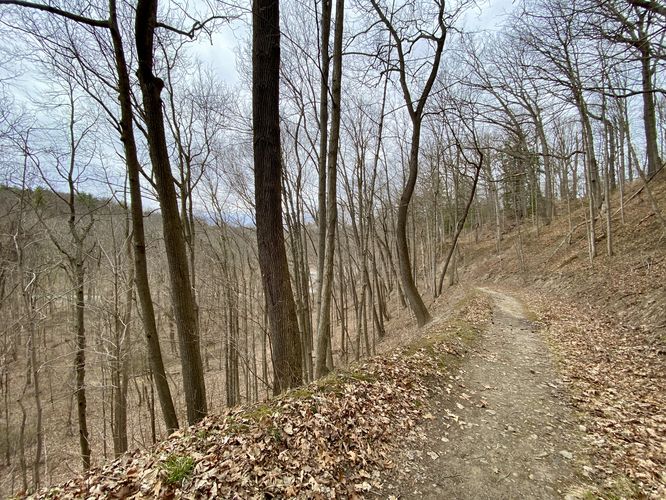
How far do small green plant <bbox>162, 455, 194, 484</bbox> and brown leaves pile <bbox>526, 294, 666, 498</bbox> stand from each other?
385 centimetres

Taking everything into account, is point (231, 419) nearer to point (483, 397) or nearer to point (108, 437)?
point (483, 397)

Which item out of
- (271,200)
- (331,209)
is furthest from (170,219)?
(331,209)

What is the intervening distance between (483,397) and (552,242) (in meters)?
18.2

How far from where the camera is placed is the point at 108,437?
47.7 feet

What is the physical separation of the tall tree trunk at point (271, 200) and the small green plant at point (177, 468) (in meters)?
1.87

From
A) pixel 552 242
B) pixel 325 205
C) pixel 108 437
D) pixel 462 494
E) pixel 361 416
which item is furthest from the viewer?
pixel 552 242

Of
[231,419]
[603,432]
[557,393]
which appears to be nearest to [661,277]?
[557,393]

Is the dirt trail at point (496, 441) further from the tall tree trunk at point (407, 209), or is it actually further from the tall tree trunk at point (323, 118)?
the tall tree trunk at point (407, 209)

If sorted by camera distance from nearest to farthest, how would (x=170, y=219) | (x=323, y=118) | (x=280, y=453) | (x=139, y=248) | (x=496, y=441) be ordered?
1. (x=280, y=453)
2. (x=496, y=441)
3. (x=170, y=219)
4. (x=139, y=248)
5. (x=323, y=118)

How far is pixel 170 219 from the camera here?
4879 millimetres

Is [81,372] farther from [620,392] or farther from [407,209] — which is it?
[620,392]

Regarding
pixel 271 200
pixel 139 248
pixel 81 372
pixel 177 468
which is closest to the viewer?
pixel 177 468

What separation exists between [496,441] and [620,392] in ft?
8.35

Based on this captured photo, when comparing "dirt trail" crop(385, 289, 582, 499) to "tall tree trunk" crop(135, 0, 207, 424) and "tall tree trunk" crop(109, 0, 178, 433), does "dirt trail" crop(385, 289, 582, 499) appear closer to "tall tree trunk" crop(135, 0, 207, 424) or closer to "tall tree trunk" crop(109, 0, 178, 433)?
"tall tree trunk" crop(135, 0, 207, 424)
